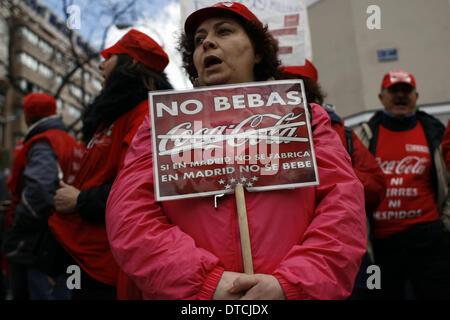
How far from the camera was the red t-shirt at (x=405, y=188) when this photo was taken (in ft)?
8.91

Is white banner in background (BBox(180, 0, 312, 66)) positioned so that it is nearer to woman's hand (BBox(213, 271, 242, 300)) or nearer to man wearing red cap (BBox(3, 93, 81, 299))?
man wearing red cap (BBox(3, 93, 81, 299))

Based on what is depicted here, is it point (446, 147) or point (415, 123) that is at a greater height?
point (415, 123)

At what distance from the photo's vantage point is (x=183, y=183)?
4.34 ft

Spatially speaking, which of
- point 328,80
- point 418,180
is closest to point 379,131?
point 418,180

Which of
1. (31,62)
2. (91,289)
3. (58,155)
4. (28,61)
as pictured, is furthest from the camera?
(31,62)

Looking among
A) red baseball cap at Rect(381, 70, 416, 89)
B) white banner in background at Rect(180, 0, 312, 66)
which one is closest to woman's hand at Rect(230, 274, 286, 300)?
white banner in background at Rect(180, 0, 312, 66)

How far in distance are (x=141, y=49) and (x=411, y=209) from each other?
2170 millimetres

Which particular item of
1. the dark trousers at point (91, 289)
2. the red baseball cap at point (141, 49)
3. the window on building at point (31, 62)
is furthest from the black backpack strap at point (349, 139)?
the window on building at point (31, 62)

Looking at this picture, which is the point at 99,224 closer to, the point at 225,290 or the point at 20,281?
the point at 225,290

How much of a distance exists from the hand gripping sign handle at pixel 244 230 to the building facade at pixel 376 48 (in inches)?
50.3

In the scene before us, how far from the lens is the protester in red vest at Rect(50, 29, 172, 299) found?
2.04m

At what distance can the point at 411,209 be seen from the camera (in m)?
2.72

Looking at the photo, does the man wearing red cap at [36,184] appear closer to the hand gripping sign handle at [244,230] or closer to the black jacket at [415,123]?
the hand gripping sign handle at [244,230]

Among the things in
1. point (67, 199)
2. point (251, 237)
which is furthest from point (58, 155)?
point (251, 237)
